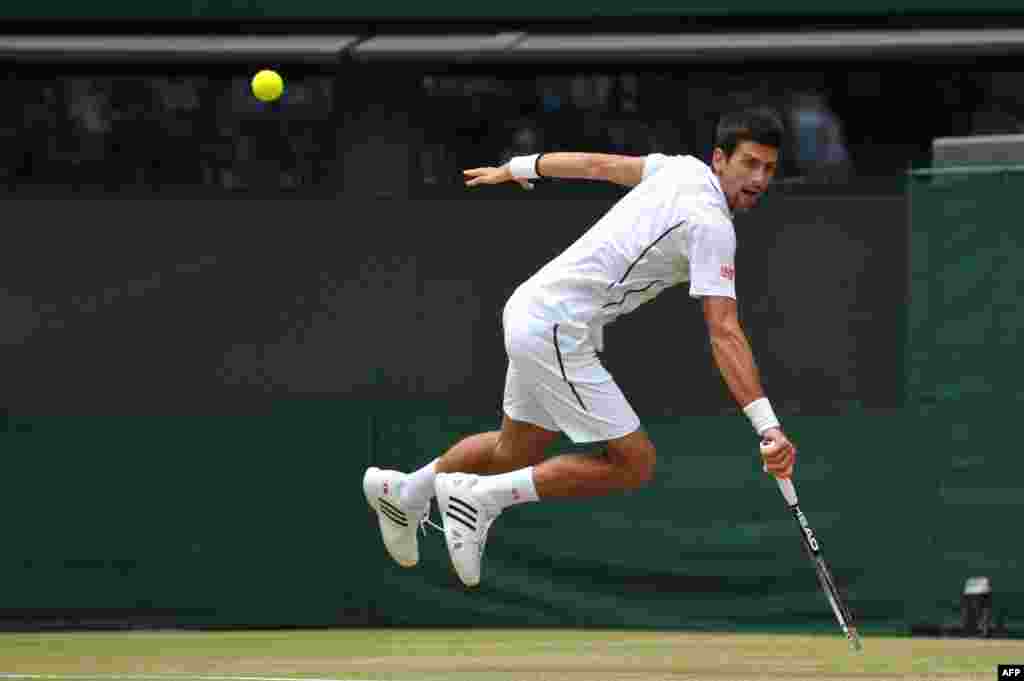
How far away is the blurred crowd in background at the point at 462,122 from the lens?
14.8m

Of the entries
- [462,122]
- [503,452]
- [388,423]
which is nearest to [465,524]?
[503,452]

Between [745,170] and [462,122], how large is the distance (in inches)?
254

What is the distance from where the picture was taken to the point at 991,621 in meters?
12.0

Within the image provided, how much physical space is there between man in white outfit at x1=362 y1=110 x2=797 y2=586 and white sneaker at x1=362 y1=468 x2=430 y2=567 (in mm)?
182

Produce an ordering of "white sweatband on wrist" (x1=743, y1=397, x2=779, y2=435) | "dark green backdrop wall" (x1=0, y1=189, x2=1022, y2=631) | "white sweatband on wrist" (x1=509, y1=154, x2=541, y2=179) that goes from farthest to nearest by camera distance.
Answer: "dark green backdrop wall" (x1=0, y1=189, x2=1022, y2=631), "white sweatband on wrist" (x1=509, y1=154, x2=541, y2=179), "white sweatband on wrist" (x1=743, y1=397, x2=779, y2=435)

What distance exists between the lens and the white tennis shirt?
27.8ft

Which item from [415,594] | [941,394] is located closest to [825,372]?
[941,394]

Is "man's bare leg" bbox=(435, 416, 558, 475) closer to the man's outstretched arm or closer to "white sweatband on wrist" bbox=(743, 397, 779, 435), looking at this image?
the man's outstretched arm

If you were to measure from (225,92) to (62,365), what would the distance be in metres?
2.10

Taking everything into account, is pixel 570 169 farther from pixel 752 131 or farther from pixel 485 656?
pixel 485 656

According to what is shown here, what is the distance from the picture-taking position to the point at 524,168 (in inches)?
363

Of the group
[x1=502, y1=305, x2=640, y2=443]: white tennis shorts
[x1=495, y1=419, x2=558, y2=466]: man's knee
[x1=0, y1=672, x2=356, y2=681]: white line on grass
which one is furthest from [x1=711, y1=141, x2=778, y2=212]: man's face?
[x1=0, y1=672, x2=356, y2=681]: white line on grass

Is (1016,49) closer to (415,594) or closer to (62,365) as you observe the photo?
(415,594)

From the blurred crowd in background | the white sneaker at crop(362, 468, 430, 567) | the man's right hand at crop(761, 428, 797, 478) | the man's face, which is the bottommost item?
the blurred crowd in background
